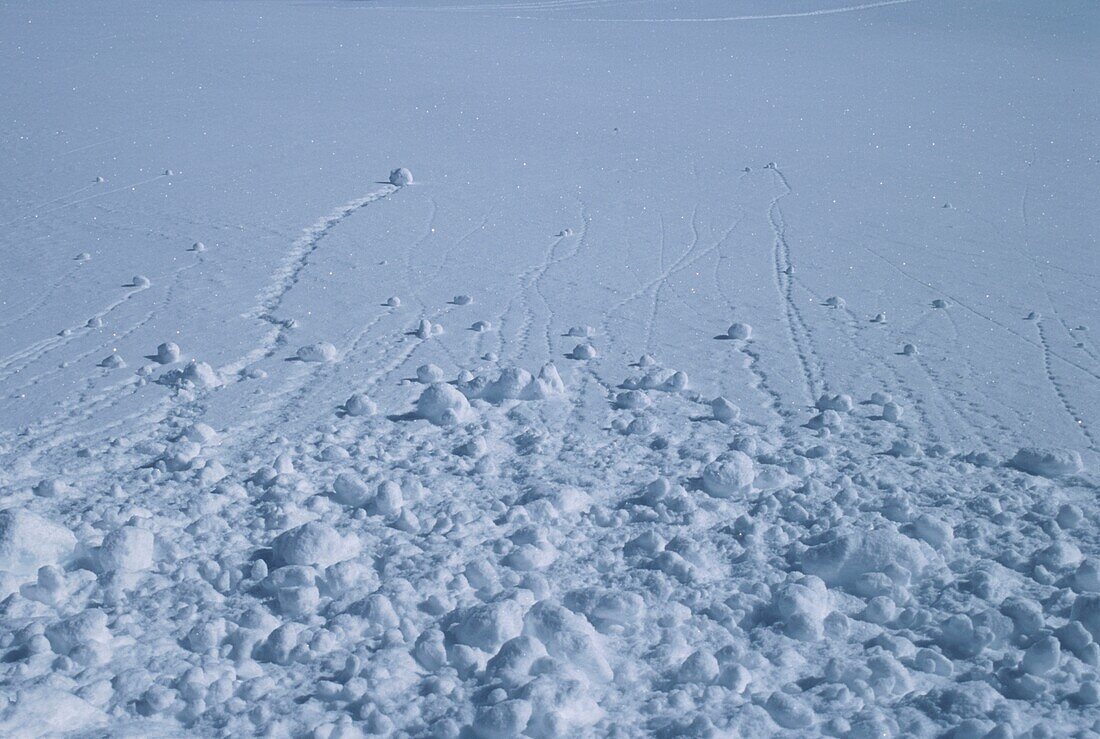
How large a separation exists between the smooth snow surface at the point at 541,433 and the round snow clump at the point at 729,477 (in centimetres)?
2

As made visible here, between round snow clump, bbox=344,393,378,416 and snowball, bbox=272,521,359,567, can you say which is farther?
round snow clump, bbox=344,393,378,416

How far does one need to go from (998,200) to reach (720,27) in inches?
310

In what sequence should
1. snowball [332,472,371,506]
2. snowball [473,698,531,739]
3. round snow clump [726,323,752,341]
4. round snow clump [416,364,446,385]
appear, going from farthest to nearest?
round snow clump [726,323,752,341]
round snow clump [416,364,446,385]
snowball [332,472,371,506]
snowball [473,698,531,739]

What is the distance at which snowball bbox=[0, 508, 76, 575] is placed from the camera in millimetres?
1921

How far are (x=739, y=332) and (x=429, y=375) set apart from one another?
1.14 metres

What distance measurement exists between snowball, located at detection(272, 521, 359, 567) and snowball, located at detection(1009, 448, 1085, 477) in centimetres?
175

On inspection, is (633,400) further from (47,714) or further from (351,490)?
(47,714)

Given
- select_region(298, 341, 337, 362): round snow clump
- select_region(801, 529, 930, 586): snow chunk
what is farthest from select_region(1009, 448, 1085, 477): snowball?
select_region(298, 341, 337, 362): round snow clump

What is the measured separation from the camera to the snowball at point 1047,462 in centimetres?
239

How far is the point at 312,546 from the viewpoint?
1981 mm

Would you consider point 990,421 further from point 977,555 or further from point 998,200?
point 998,200

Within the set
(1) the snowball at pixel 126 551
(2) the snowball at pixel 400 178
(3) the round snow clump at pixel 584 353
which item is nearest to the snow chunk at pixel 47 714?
(1) the snowball at pixel 126 551

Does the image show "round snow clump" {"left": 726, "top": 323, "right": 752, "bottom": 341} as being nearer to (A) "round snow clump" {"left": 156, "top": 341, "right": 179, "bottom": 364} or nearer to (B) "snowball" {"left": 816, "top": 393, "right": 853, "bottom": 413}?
(B) "snowball" {"left": 816, "top": 393, "right": 853, "bottom": 413}

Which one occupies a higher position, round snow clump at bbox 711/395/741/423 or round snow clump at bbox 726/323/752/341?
round snow clump at bbox 726/323/752/341
